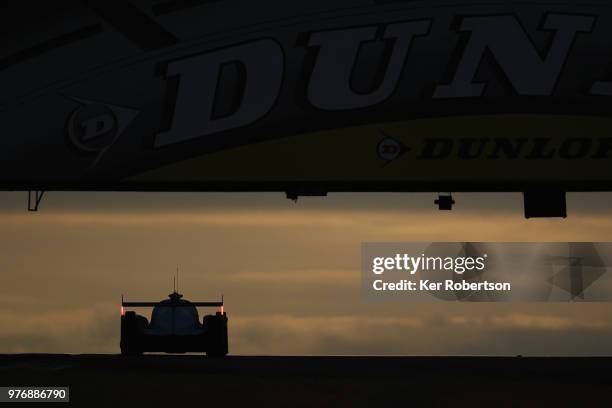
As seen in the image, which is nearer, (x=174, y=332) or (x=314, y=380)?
(x=314, y=380)

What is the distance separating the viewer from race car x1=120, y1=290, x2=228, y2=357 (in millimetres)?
27312

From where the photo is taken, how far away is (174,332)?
27.4 meters

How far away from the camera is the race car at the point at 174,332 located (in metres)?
27.3

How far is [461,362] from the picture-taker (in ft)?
87.7

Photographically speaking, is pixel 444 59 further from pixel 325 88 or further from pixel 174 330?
pixel 174 330

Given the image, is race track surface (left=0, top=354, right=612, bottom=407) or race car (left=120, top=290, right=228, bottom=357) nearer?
race track surface (left=0, top=354, right=612, bottom=407)

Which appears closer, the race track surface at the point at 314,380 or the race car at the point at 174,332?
the race track surface at the point at 314,380

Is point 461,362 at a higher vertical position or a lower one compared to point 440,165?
lower

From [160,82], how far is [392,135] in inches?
186

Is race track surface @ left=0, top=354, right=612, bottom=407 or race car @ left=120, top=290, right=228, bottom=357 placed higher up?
race car @ left=120, top=290, right=228, bottom=357

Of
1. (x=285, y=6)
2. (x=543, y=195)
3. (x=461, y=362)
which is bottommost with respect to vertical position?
(x=461, y=362)

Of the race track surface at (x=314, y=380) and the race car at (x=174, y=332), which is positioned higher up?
the race car at (x=174, y=332)

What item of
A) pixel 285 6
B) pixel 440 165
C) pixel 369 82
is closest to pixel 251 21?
pixel 285 6

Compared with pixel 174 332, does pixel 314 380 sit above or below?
below
